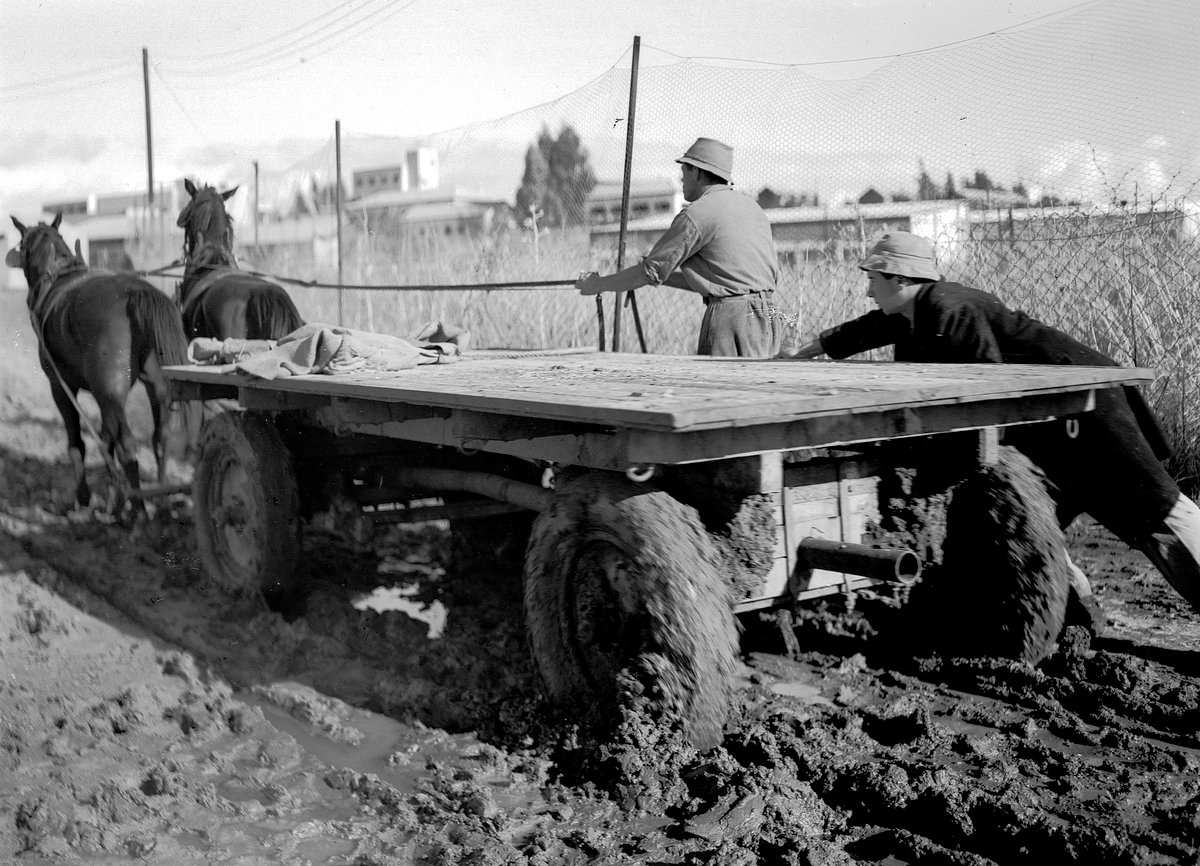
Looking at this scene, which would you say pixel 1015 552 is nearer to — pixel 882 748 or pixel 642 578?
pixel 882 748

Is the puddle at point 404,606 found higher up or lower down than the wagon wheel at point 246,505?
lower down

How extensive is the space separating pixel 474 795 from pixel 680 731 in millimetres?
597

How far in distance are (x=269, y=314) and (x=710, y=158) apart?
3.70 meters

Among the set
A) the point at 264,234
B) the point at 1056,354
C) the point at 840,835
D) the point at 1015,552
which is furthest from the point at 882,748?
the point at 264,234

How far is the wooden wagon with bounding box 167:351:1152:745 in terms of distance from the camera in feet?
9.27

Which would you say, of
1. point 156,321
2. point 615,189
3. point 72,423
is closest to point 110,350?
point 156,321

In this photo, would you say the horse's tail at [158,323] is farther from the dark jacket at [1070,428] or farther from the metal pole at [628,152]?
the dark jacket at [1070,428]

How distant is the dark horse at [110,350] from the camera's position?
688 cm

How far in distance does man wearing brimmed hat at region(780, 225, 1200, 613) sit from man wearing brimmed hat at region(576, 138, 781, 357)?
983 millimetres

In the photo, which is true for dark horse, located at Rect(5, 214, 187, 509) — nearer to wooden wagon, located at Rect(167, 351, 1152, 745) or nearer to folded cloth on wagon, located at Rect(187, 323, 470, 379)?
folded cloth on wagon, located at Rect(187, 323, 470, 379)

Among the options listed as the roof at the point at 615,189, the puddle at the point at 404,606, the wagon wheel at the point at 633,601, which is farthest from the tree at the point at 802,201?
the wagon wheel at the point at 633,601

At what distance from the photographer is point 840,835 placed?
8.54 feet

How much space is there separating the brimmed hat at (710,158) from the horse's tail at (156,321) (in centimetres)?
372

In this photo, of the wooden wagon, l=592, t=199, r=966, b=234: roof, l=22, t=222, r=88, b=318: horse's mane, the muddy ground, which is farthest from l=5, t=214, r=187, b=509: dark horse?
l=592, t=199, r=966, b=234: roof
